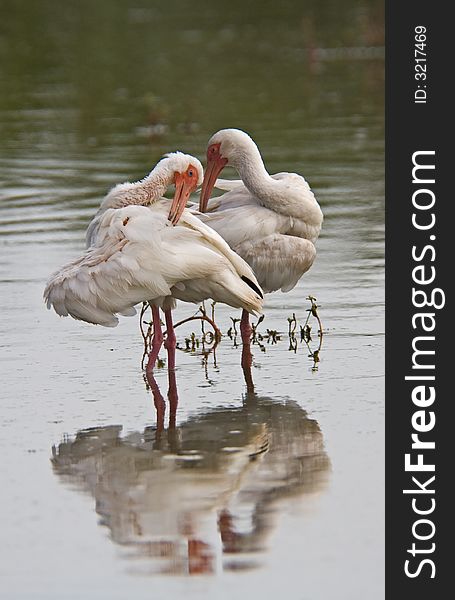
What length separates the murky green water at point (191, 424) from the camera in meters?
7.08

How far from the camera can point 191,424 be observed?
937 cm

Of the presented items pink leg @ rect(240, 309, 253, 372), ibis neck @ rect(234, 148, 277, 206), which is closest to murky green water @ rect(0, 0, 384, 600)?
pink leg @ rect(240, 309, 253, 372)

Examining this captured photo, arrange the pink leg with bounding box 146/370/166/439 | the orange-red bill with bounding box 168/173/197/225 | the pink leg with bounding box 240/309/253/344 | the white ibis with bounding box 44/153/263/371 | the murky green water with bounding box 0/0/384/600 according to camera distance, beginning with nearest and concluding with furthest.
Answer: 1. the murky green water with bounding box 0/0/384/600
2. the pink leg with bounding box 146/370/166/439
3. the white ibis with bounding box 44/153/263/371
4. the orange-red bill with bounding box 168/173/197/225
5. the pink leg with bounding box 240/309/253/344

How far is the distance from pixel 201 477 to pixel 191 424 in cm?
109

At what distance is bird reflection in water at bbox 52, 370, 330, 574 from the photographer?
729 centimetres

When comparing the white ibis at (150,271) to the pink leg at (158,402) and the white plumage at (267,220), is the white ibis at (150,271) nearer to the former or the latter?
the pink leg at (158,402)

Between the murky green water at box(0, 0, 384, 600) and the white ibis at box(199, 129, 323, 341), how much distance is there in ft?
1.73

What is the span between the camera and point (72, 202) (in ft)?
57.2

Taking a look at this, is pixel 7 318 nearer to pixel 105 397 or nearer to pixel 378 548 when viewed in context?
pixel 105 397

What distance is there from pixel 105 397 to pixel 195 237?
1.21 meters

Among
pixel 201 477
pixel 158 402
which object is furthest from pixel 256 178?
pixel 201 477

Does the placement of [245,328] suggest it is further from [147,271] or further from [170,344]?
[147,271]

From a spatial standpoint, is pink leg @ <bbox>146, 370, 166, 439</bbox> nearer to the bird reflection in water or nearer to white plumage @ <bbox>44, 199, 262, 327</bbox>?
the bird reflection in water
